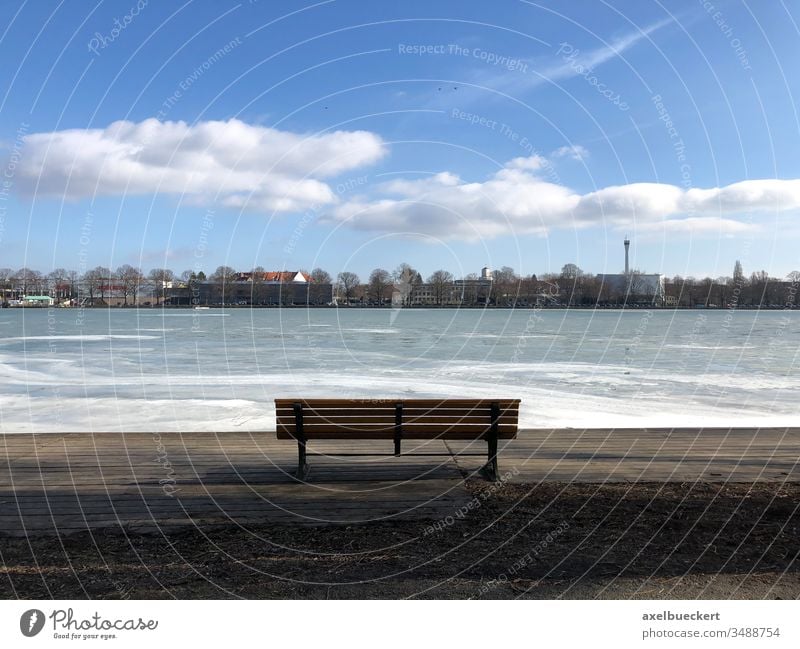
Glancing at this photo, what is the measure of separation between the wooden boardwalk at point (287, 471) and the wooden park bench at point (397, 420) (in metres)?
0.38

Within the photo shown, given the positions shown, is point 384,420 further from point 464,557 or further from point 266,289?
point 266,289

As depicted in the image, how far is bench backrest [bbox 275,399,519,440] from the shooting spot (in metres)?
5.85

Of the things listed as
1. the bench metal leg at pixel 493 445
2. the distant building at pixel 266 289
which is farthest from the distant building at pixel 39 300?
the bench metal leg at pixel 493 445

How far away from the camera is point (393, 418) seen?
5.91 m

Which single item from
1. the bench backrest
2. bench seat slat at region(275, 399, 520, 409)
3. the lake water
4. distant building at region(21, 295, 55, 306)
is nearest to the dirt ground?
the bench backrest

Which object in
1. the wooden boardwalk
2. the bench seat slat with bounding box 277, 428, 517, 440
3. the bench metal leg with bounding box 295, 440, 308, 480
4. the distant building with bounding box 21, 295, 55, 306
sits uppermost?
the distant building with bounding box 21, 295, 55, 306

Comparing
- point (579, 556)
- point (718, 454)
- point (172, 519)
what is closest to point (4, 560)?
point (172, 519)

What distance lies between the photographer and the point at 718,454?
6.87 m

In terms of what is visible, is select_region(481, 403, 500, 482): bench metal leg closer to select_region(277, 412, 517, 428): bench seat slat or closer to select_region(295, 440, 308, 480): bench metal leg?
select_region(277, 412, 517, 428): bench seat slat

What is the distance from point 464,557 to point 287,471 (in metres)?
2.54

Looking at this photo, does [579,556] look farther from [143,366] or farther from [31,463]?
[143,366]

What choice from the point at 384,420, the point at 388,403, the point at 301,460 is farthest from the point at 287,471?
the point at 388,403

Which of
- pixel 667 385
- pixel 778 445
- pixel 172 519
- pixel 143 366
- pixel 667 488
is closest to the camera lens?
pixel 172 519

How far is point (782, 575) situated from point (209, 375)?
13.7m
